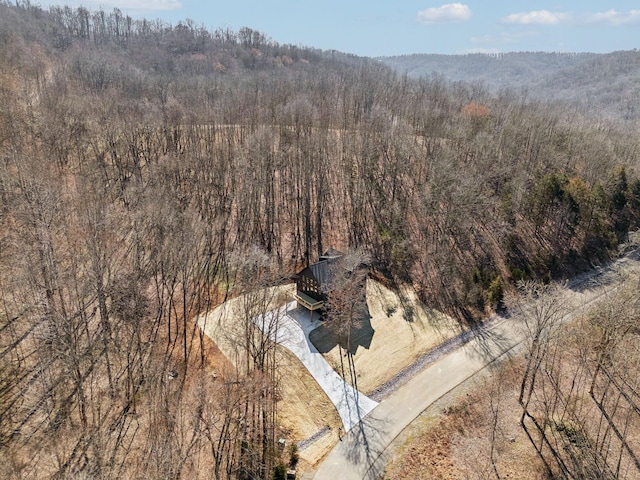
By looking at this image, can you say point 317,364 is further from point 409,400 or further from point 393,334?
point 393,334

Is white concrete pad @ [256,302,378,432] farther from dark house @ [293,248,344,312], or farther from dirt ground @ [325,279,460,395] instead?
dark house @ [293,248,344,312]

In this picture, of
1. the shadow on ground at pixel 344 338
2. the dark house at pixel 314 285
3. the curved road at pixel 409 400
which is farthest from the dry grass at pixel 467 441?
the dark house at pixel 314 285

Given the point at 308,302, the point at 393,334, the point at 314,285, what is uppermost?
the point at 314,285

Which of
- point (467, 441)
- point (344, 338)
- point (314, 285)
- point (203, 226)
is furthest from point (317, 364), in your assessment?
point (203, 226)

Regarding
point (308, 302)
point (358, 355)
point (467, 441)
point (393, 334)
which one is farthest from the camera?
point (308, 302)

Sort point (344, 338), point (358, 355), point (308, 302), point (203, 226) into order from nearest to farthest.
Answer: point (358, 355) < point (344, 338) < point (308, 302) < point (203, 226)

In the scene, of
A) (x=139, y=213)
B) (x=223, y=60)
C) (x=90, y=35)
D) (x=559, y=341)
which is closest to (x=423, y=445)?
(x=559, y=341)

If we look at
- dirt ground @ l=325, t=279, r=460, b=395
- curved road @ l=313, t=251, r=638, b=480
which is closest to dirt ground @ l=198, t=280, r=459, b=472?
dirt ground @ l=325, t=279, r=460, b=395
